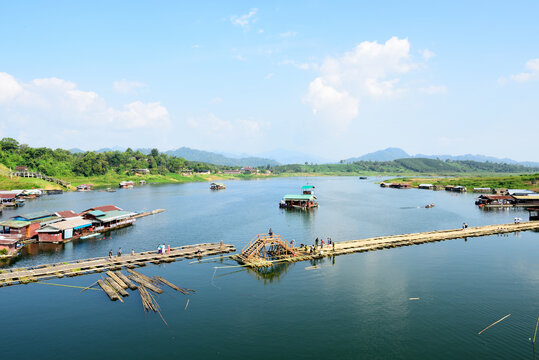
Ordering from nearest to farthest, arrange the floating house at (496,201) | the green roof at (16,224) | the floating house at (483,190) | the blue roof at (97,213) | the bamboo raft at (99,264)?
the bamboo raft at (99,264)
the green roof at (16,224)
the blue roof at (97,213)
the floating house at (496,201)
the floating house at (483,190)

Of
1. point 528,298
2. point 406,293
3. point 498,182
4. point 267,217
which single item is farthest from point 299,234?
point 498,182

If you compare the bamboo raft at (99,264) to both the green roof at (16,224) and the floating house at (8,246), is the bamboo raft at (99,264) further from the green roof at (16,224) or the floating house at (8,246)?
the green roof at (16,224)

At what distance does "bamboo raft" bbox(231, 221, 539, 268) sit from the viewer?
4719cm

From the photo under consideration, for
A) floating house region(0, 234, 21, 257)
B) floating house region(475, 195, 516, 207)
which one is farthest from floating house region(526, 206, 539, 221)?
floating house region(0, 234, 21, 257)

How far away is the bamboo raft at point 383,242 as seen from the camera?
47194 millimetres

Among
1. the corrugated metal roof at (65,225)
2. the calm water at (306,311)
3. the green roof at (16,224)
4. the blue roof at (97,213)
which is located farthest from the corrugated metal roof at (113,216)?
the calm water at (306,311)

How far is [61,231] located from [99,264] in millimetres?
20163

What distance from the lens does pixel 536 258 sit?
158 feet

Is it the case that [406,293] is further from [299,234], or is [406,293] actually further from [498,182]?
[498,182]

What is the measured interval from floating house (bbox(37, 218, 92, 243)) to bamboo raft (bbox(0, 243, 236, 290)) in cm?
1599

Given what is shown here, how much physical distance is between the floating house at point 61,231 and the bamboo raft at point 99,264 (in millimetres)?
15994

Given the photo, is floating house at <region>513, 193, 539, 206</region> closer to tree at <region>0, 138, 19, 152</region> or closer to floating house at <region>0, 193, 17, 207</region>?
floating house at <region>0, 193, 17, 207</region>

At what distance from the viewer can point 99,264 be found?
4356cm

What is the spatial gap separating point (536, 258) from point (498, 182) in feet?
422
